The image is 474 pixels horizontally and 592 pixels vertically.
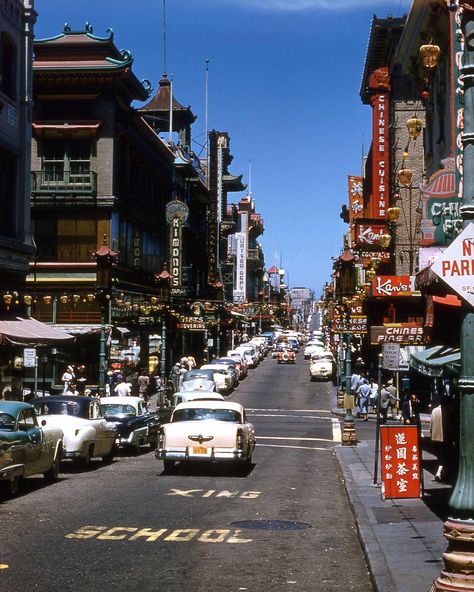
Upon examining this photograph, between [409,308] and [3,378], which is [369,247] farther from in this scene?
[3,378]

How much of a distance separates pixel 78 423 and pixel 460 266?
49.7 ft

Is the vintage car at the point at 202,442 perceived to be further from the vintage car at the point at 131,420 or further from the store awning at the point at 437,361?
the store awning at the point at 437,361

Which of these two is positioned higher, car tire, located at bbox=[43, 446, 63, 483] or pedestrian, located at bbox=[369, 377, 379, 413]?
pedestrian, located at bbox=[369, 377, 379, 413]

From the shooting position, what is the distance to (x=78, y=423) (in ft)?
70.9

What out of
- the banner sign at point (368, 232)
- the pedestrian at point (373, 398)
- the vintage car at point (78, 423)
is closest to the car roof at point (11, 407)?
the vintage car at point (78, 423)

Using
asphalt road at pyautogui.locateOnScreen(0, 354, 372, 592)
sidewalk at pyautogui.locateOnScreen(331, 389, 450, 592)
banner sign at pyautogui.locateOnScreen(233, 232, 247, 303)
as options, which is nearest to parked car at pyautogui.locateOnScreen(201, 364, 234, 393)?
asphalt road at pyautogui.locateOnScreen(0, 354, 372, 592)

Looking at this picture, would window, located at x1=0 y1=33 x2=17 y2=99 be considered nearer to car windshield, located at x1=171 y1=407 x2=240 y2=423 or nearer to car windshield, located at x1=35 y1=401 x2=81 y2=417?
car windshield, located at x1=35 y1=401 x2=81 y2=417

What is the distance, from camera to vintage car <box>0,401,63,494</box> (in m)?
16.1

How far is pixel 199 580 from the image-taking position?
34.4ft

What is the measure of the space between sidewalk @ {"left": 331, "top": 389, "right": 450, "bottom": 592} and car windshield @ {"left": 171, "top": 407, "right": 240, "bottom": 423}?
2.84 meters

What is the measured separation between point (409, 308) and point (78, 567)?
1799 inches

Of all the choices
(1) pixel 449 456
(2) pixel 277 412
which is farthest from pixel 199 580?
(2) pixel 277 412

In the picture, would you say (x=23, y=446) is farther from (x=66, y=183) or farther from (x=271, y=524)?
(x=66, y=183)

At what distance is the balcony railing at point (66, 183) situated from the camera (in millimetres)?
49250
